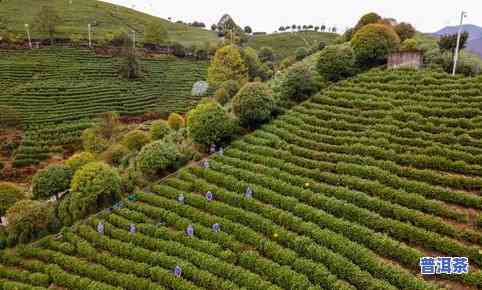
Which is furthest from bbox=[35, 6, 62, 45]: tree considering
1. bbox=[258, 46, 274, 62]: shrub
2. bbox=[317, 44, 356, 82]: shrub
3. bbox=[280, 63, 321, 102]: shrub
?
bbox=[317, 44, 356, 82]: shrub

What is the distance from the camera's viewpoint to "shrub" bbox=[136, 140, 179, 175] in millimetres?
20109

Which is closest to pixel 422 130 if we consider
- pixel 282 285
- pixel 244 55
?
pixel 282 285

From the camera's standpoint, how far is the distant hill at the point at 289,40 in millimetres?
88312

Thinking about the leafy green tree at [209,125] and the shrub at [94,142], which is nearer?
the leafy green tree at [209,125]

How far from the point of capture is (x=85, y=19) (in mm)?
88062

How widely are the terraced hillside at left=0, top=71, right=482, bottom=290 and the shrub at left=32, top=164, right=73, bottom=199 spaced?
447cm

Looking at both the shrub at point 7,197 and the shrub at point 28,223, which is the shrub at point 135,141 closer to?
the shrub at point 7,197

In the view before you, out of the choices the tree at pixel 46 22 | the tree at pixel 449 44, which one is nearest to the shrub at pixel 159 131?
the tree at pixel 449 44

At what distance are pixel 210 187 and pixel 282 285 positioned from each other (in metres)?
6.85

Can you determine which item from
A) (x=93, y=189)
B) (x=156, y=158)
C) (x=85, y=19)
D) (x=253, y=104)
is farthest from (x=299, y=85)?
(x=85, y=19)

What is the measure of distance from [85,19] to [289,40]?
50953 millimetres

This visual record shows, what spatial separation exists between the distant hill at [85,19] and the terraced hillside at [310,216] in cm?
6544

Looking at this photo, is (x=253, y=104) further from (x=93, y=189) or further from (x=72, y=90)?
(x=72, y=90)

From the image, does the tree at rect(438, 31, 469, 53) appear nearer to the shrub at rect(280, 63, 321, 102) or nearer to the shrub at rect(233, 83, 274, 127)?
the shrub at rect(280, 63, 321, 102)
